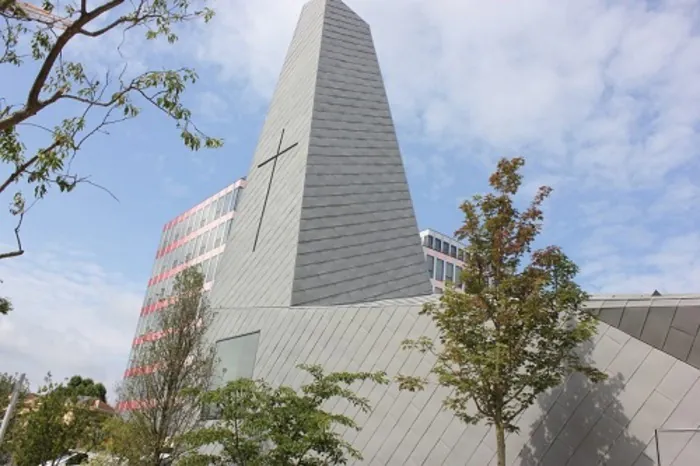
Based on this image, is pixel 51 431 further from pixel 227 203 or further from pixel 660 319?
pixel 227 203

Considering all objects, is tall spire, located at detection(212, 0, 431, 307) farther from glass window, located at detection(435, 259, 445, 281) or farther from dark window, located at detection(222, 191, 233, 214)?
glass window, located at detection(435, 259, 445, 281)

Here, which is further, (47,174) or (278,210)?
(278,210)

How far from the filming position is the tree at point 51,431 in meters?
23.8

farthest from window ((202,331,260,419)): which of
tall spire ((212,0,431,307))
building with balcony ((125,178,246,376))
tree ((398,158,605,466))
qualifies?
building with balcony ((125,178,246,376))

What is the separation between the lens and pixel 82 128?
7504 millimetres

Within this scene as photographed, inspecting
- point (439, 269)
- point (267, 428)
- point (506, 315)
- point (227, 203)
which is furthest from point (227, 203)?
point (506, 315)

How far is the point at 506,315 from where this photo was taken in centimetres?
1076

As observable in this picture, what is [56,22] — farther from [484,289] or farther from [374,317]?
[374,317]

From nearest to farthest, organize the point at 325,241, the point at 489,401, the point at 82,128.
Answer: the point at 82,128
the point at 489,401
the point at 325,241

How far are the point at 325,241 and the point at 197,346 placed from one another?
699 centimetres

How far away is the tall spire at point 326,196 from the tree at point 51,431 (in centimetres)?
776

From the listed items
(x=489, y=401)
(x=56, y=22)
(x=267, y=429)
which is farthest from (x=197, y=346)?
(x=56, y=22)

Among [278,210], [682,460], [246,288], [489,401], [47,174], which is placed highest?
[278,210]

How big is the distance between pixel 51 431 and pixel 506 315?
21.4 metres
